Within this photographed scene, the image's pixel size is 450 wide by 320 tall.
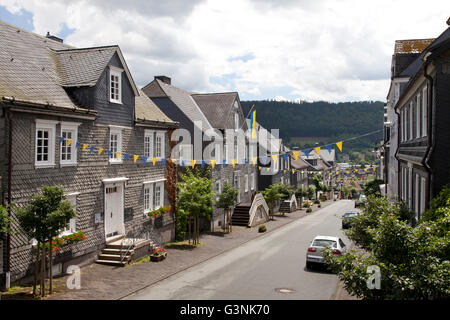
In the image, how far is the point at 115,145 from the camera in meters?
21.4

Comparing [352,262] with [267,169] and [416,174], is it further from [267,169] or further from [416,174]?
[267,169]

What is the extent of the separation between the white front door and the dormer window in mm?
4698

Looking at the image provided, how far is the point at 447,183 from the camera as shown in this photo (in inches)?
540

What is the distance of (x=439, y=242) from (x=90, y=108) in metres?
16.2

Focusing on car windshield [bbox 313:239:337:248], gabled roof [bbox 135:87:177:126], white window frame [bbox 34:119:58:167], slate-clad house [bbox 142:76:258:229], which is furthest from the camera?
slate-clad house [bbox 142:76:258:229]

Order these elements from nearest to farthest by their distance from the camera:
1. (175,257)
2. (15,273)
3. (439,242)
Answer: (439,242)
(15,273)
(175,257)

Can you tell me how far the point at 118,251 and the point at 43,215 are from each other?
677 cm

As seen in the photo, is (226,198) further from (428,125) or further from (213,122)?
(428,125)

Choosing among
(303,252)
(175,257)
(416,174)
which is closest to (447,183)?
(416,174)

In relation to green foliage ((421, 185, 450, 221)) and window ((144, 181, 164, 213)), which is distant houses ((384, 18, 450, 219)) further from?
window ((144, 181, 164, 213))

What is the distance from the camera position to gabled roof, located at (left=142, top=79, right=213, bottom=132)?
34.9 metres

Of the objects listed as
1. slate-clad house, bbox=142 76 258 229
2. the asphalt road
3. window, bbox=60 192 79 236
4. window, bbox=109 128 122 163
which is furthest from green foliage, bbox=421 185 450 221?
slate-clad house, bbox=142 76 258 229

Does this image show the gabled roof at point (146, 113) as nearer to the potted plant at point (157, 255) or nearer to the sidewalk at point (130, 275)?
the potted plant at point (157, 255)

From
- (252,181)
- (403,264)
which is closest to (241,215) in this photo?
(252,181)
